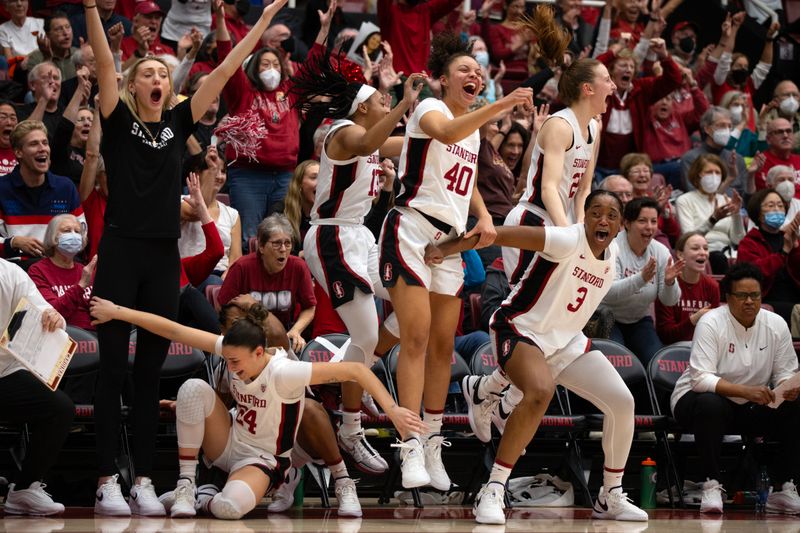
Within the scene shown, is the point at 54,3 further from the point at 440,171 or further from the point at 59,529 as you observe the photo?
the point at 59,529

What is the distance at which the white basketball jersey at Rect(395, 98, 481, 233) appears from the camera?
20.8ft

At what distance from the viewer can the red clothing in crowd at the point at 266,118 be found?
9680 millimetres

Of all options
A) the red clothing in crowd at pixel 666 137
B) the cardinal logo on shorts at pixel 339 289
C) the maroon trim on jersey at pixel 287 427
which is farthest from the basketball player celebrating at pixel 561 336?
the red clothing in crowd at pixel 666 137

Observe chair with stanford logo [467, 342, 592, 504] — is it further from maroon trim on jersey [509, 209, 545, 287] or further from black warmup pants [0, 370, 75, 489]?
black warmup pants [0, 370, 75, 489]

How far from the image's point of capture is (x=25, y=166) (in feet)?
26.9

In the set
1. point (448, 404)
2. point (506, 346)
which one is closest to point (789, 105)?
point (448, 404)

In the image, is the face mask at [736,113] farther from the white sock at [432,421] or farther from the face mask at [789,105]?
the white sock at [432,421]

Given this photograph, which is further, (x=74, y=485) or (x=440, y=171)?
(x=74, y=485)

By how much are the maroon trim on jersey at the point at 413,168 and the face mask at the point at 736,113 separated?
24.4 ft

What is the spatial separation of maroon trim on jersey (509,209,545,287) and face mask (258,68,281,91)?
3.71 meters

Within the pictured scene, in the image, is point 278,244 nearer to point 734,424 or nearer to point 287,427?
point 287,427

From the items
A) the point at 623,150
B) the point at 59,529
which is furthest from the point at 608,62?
the point at 59,529

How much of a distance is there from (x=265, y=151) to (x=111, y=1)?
8.40 ft

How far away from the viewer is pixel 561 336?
6.46 metres
